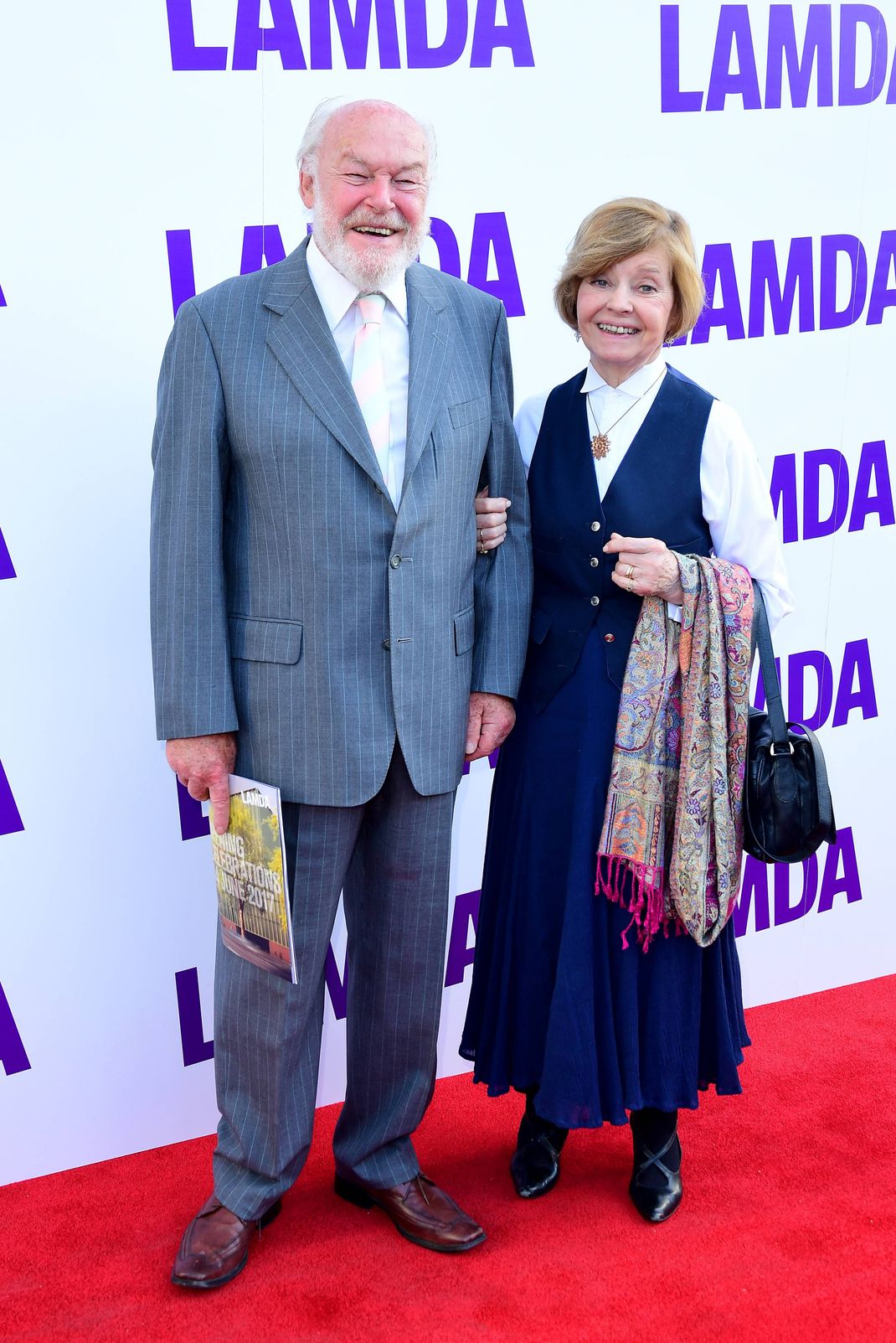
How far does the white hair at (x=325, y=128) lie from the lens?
71.5 inches

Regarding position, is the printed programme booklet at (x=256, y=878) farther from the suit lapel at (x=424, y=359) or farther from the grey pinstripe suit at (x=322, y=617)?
the suit lapel at (x=424, y=359)

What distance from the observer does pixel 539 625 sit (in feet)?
6.84

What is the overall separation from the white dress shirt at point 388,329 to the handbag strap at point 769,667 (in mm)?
609

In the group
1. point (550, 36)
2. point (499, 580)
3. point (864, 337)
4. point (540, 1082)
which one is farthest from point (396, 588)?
point (864, 337)

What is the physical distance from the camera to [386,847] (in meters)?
2.05

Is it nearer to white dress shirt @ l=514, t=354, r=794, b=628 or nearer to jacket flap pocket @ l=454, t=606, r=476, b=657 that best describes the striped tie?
jacket flap pocket @ l=454, t=606, r=476, b=657

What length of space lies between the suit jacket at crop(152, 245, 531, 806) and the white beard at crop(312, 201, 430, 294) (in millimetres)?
58

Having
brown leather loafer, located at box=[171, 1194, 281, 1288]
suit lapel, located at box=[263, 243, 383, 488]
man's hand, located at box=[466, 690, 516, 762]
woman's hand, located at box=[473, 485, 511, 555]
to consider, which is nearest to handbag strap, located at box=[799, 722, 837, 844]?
man's hand, located at box=[466, 690, 516, 762]

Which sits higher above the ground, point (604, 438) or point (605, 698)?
point (604, 438)

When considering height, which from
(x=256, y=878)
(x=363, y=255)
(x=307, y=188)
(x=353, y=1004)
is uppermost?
(x=307, y=188)

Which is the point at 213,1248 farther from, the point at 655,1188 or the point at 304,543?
the point at 304,543

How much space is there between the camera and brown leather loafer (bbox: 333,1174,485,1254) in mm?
2121

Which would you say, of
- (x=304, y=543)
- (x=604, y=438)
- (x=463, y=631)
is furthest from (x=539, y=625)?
(x=304, y=543)

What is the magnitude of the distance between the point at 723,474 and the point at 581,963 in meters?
0.81
